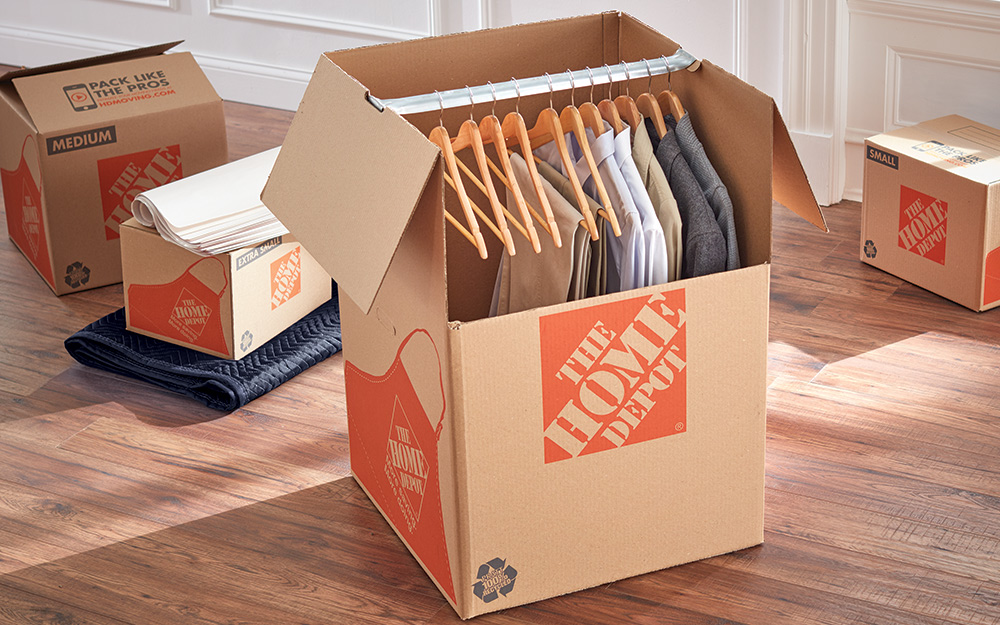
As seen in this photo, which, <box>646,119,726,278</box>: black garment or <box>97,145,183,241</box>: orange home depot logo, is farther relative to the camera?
<box>97,145,183,241</box>: orange home depot logo

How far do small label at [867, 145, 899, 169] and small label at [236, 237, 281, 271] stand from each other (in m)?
1.49

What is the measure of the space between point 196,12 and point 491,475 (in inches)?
128

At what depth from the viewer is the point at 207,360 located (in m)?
2.62

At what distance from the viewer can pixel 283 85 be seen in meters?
4.35

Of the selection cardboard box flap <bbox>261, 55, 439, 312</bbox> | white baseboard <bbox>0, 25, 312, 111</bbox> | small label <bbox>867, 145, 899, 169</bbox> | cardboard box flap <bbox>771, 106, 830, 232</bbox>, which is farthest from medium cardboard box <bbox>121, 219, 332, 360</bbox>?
white baseboard <bbox>0, 25, 312, 111</bbox>

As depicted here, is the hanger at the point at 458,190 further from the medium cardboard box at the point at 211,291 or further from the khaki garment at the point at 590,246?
the medium cardboard box at the point at 211,291

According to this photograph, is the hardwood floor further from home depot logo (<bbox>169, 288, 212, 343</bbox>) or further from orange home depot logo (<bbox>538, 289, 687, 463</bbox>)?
orange home depot logo (<bbox>538, 289, 687, 463</bbox>)

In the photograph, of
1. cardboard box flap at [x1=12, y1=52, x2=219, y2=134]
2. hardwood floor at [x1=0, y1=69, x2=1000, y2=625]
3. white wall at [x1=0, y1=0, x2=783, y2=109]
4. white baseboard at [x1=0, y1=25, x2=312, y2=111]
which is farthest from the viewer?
white baseboard at [x1=0, y1=25, x2=312, y2=111]

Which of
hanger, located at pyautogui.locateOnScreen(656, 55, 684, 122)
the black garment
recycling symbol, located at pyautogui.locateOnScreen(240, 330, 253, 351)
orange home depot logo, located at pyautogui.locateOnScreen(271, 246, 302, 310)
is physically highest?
hanger, located at pyautogui.locateOnScreen(656, 55, 684, 122)

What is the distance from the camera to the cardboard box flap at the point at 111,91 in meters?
2.93

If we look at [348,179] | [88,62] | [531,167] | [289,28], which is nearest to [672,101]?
[531,167]

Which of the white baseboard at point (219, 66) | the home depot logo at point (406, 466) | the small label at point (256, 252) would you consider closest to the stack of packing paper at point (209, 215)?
the small label at point (256, 252)

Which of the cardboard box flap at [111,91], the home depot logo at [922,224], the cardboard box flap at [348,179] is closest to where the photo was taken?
the cardboard box flap at [348,179]

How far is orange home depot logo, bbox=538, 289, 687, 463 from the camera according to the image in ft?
5.69
